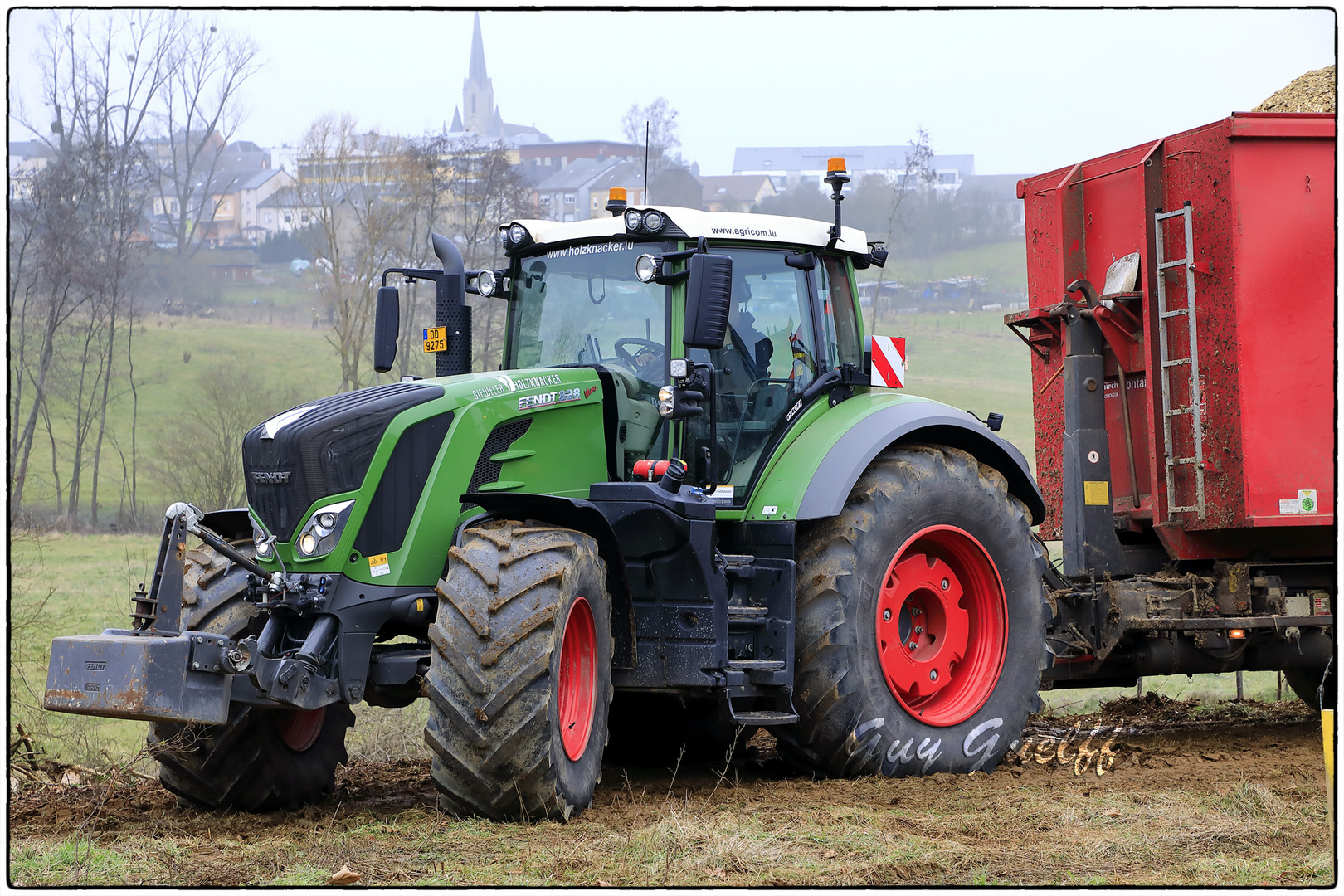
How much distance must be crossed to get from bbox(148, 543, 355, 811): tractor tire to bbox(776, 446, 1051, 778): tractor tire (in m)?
2.37

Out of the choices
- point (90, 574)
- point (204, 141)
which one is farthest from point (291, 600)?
point (204, 141)

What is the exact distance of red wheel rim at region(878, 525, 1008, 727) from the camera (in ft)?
22.0

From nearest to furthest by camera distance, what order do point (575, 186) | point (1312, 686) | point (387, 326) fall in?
point (387, 326), point (1312, 686), point (575, 186)

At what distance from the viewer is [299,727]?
6160 millimetres

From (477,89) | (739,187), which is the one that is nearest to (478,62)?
(477,89)

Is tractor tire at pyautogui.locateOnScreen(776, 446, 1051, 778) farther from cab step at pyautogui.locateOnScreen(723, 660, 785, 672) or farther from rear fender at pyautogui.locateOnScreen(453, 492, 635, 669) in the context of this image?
rear fender at pyautogui.locateOnScreen(453, 492, 635, 669)

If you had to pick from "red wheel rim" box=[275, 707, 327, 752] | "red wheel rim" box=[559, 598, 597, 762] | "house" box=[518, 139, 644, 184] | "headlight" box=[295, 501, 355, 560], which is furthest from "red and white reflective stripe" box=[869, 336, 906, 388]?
"house" box=[518, 139, 644, 184]

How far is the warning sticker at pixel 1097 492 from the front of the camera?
789 cm

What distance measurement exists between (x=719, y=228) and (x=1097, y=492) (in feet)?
10.0

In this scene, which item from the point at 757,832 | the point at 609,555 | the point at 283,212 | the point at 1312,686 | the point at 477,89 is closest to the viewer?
the point at 757,832

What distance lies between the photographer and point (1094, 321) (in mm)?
8070

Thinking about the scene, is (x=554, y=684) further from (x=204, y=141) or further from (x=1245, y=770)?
(x=204, y=141)

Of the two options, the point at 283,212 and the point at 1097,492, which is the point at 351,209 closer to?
the point at 283,212

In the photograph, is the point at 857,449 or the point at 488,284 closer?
the point at 857,449
